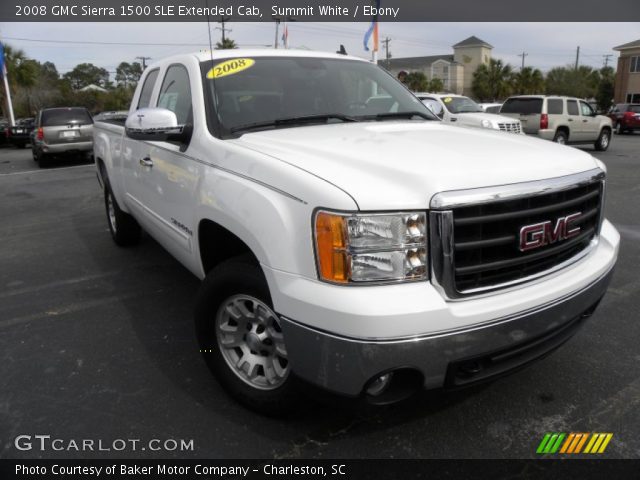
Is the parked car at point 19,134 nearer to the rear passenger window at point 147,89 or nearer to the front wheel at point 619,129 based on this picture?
the rear passenger window at point 147,89

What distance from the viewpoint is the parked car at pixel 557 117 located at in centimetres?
1538

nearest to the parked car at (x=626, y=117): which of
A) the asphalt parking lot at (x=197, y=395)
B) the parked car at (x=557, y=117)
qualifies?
the parked car at (x=557, y=117)

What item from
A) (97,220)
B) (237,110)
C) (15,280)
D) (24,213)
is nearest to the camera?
(237,110)

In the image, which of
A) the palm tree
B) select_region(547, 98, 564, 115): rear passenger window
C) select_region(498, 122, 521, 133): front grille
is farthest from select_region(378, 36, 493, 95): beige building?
select_region(498, 122, 521, 133): front grille

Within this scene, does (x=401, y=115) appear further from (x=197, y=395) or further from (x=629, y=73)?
(x=629, y=73)

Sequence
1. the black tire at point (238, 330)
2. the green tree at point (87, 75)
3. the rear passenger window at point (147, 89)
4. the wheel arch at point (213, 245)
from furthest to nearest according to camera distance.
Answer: the green tree at point (87, 75)
the rear passenger window at point (147, 89)
the wheel arch at point (213, 245)
the black tire at point (238, 330)

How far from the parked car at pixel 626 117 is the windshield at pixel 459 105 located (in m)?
15.4

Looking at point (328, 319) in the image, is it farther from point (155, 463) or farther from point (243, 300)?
point (155, 463)

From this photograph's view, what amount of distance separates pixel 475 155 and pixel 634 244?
14.2ft

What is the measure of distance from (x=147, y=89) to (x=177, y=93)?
1.00 meters

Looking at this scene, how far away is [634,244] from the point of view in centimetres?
566

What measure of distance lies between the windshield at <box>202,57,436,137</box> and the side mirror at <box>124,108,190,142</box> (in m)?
0.26

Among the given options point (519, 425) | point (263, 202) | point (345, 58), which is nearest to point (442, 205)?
point (263, 202)

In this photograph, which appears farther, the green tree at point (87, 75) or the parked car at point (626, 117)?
the green tree at point (87, 75)
